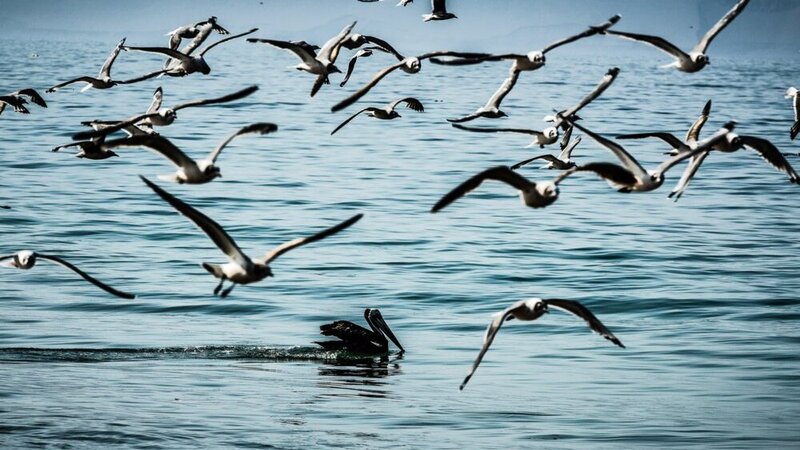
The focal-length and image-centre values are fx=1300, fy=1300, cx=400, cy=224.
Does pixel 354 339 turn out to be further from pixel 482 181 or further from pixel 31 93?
pixel 482 181

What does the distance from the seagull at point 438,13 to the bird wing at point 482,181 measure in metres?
8.77

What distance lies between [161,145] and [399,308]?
38.2 ft

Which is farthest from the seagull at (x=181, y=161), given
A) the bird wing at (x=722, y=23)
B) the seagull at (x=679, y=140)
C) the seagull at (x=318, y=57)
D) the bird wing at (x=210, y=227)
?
the bird wing at (x=722, y=23)

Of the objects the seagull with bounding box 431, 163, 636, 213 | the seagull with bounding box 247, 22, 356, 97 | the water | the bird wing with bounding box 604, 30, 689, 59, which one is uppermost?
the bird wing with bounding box 604, 30, 689, 59

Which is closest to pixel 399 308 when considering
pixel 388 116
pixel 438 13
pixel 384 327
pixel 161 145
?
pixel 384 327

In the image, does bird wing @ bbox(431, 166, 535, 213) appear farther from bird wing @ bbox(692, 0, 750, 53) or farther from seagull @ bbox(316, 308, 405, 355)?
seagull @ bbox(316, 308, 405, 355)

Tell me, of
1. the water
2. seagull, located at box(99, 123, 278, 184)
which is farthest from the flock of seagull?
the water

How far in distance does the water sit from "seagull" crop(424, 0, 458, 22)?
18.2ft

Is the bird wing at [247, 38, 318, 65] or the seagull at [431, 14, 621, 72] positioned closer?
the seagull at [431, 14, 621, 72]

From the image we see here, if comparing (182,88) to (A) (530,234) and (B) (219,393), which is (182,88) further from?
(B) (219,393)

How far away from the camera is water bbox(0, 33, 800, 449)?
17516 mm

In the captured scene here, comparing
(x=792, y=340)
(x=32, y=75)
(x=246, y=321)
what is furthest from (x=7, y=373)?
(x=32, y=75)

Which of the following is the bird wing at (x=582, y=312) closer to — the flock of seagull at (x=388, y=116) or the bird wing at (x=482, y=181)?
the flock of seagull at (x=388, y=116)

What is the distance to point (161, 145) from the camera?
45.2 ft
